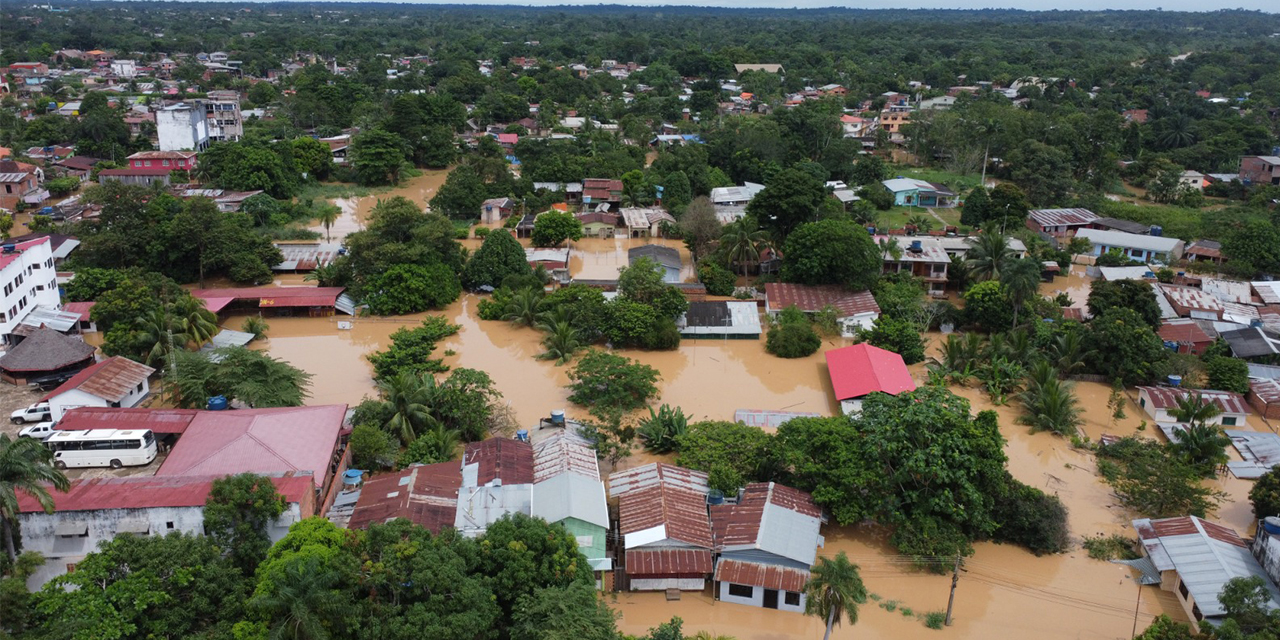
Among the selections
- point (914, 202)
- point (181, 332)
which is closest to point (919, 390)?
point (181, 332)

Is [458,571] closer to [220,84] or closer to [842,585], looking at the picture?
[842,585]

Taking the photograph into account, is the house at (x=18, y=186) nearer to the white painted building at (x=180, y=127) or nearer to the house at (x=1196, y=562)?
the white painted building at (x=180, y=127)

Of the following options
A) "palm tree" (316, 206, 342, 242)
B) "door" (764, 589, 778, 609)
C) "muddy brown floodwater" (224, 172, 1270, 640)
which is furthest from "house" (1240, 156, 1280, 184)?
"palm tree" (316, 206, 342, 242)

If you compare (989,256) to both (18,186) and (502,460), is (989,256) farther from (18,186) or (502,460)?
(18,186)

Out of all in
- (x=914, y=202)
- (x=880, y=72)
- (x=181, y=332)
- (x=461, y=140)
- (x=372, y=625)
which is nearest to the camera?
(x=372, y=625)

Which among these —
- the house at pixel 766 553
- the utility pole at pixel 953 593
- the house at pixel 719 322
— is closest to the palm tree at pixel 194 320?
the house at pixel 719 322
